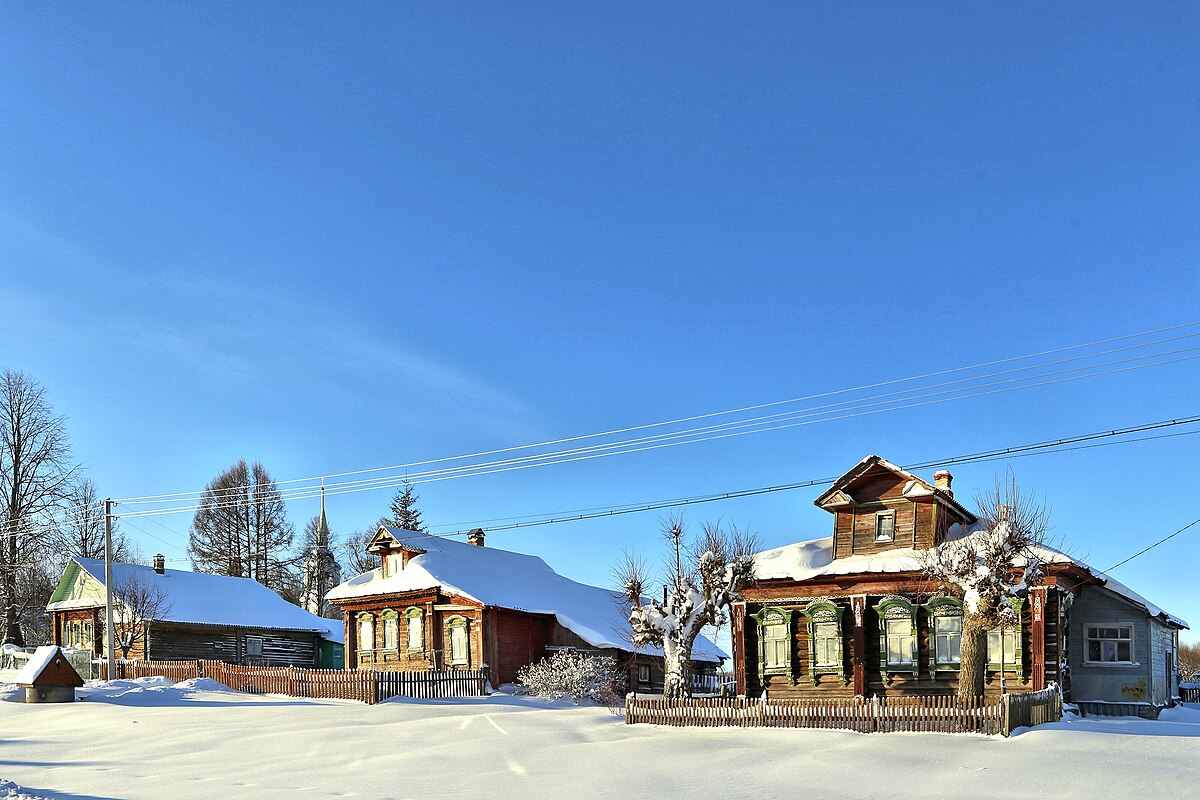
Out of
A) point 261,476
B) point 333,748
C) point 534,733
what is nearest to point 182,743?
point 333,748

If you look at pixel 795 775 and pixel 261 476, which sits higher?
pixel 261 476

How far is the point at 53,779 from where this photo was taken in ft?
65.9

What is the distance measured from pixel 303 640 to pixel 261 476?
2688cm

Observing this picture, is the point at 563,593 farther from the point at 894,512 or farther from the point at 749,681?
the point at 894,512

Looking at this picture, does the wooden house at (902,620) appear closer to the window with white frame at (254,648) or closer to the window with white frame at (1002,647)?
the window with white frame at (1002,647)

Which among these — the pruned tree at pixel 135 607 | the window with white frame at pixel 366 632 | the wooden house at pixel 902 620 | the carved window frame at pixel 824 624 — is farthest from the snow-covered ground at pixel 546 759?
the pruned tree at pixel 135 607

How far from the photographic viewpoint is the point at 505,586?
150 feet

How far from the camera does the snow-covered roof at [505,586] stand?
4328 cm

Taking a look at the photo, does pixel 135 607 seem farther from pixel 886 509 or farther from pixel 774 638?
pixel 886 509

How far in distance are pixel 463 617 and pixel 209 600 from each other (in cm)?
2045

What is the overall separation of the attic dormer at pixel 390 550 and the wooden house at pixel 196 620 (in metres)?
12.4

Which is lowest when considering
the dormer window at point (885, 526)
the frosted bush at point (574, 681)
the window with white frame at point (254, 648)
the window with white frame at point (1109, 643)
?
the window with white frame at point (254, 648)

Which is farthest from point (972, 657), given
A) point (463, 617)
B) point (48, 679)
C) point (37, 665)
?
point (37, 665)

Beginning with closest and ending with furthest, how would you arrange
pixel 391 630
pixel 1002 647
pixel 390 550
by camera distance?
pixel 1002 647 < pixel 391 630 < pixel 390 550
